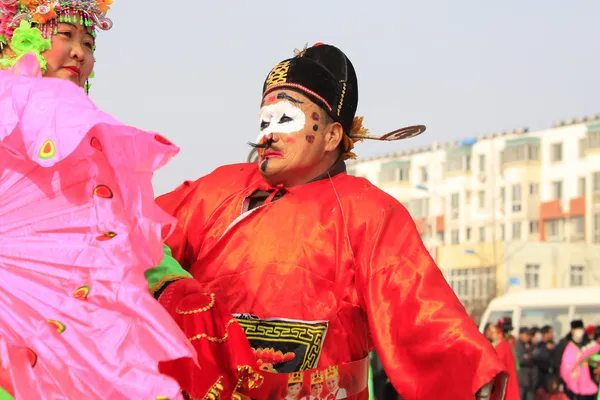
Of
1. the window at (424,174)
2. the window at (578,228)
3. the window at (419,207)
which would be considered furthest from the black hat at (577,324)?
the window at (424,174)

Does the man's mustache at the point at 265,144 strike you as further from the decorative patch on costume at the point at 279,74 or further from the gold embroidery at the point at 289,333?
the gold embroidery at the point at 289,333

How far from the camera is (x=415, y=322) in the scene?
410cm

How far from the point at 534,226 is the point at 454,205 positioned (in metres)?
4.17

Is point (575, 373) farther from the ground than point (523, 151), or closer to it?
closer to it

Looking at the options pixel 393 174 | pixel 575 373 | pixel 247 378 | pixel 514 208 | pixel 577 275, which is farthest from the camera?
pixel 393 174

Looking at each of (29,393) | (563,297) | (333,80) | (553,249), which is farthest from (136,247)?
(553,249)

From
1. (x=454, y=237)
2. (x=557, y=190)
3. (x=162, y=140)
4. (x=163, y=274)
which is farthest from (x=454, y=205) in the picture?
(x=162, y=140)

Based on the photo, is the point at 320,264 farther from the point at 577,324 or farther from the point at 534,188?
the point at 534,188

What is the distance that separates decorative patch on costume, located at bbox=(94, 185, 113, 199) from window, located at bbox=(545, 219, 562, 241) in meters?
38.3

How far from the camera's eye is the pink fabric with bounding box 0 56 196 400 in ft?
9.93

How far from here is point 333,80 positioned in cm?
450

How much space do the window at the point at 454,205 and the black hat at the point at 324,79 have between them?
130 ft

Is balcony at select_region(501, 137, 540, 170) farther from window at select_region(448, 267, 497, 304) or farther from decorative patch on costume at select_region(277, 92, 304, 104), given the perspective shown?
decorative patch on costume at select_region(277, 92, 304, 104)

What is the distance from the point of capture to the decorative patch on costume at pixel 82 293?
3.09 metres
